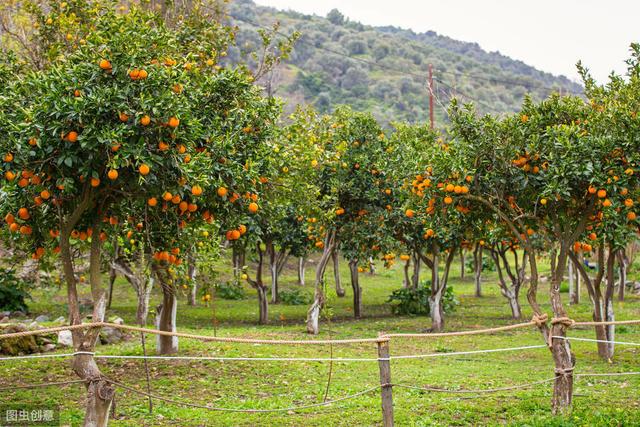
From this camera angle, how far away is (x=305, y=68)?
76375mm

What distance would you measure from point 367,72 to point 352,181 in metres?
61.5

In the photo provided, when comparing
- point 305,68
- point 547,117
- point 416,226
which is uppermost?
point 305,68

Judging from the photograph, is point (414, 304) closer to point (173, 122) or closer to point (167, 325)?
point (167, 325)

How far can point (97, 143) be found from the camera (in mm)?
6562

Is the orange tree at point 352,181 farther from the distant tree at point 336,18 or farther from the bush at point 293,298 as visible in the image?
the distant tree at point 336,18

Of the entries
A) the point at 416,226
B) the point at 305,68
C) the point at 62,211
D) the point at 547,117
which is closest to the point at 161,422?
the point at 62,211

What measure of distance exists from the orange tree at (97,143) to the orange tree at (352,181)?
35.6ft

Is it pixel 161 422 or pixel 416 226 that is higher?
pixel 416 226

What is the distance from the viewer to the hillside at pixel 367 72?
68.4 metres

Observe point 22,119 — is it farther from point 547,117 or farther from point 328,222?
point 328,222

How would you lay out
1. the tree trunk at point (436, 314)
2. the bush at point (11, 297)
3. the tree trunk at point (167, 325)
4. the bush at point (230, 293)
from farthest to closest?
the bush at point (230, 293), the bush at point (11, 297), the tree trunk at point (436, 314), the tree trunk at point (167, 325)

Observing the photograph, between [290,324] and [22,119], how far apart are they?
47.3 ft

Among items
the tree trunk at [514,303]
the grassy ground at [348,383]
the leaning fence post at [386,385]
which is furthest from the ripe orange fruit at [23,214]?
the tree trunk at [514,303]

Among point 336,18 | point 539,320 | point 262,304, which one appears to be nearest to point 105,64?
point 539,320
